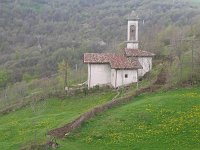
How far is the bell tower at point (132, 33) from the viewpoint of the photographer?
70.2 meters

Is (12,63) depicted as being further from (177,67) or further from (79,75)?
(177,67)

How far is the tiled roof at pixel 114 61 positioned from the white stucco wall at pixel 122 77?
2.58ft

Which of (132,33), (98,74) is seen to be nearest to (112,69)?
(98,74)

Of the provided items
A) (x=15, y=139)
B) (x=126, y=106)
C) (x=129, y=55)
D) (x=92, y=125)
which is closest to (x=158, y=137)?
(x=92, y=125)

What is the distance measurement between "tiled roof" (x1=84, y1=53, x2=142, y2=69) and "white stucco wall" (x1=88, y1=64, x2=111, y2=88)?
Result: 793 mm

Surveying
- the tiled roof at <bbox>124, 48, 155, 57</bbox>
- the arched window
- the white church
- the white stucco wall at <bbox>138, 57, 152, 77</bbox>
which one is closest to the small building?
the white church

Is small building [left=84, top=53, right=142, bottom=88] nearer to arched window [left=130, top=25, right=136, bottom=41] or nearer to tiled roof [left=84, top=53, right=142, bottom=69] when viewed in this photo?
tiled roof [left=84, top=53, right=142, bottom=69]

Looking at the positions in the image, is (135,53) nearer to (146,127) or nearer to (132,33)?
(132,33)

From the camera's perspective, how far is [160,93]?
5281cm

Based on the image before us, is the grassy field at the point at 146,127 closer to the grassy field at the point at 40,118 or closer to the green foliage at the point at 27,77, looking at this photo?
the grassy field at the point at 40,118

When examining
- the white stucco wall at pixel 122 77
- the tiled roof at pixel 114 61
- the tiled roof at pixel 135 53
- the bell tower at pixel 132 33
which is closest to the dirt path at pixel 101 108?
the white stucco wall at pixel 122 77

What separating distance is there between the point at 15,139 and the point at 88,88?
66.7ft

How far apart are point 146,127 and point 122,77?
71.9ft

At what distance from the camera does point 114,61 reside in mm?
62875
